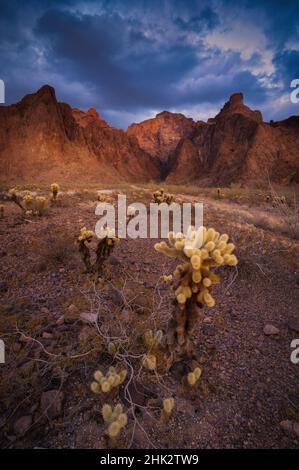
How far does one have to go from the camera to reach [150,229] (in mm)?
5391

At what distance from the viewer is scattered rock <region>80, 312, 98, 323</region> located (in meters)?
2.52

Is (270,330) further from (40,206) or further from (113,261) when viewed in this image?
(40,206)

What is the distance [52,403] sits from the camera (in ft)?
5.71

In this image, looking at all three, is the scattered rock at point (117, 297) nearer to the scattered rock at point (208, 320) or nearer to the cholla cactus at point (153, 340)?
the cholla cactus at point (153, 340)

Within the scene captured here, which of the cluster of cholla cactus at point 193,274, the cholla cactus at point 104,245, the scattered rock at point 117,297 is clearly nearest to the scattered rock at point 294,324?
the cluster of cholla cactus at point 193,274

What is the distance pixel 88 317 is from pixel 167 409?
1.19 metres

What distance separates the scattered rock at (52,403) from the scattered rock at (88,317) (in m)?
0.75

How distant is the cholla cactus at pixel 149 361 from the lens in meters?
1.96

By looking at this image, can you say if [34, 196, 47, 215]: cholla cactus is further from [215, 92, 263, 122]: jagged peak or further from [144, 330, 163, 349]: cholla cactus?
[215, 92, 263, 122]: jagged peak

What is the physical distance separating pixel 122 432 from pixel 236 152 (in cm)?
3596

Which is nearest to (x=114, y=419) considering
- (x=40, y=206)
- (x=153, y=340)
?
(x=153, y=340)
